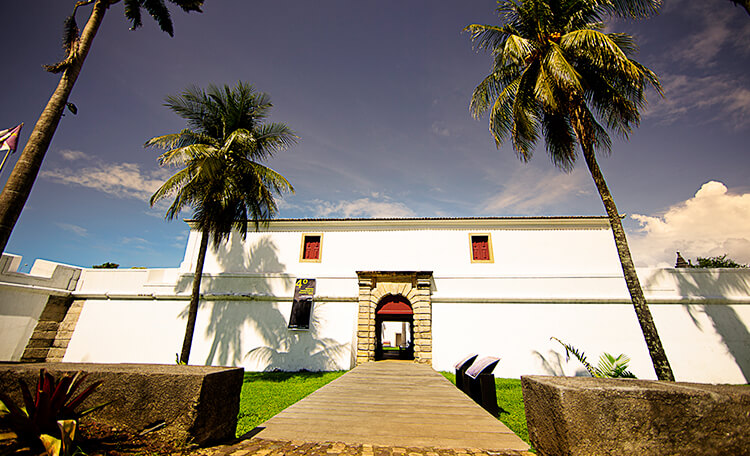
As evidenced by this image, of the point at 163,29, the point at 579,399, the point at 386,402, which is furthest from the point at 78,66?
the point at 579,399

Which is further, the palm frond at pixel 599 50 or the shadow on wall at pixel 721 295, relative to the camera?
the shadow on wall at pixel 721 295

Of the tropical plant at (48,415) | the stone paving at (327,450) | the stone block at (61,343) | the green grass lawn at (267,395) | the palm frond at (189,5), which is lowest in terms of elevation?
the green grass lawn at (267,395)

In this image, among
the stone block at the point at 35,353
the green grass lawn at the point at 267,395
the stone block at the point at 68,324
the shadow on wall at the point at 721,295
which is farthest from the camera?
the stone block at the point at 68,324

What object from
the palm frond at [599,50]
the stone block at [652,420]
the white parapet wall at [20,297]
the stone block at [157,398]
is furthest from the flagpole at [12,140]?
the palm frond at [599,50]

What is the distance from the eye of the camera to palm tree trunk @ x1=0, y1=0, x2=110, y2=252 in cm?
451

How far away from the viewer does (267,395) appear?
763 centimetres

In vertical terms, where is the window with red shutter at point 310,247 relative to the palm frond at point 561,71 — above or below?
below

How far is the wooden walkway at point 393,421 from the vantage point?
3138mm

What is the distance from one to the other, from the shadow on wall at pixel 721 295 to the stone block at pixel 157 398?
16414mm

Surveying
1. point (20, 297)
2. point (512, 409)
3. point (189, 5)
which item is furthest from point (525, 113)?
point (20, 297)

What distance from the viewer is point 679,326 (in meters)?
11.9

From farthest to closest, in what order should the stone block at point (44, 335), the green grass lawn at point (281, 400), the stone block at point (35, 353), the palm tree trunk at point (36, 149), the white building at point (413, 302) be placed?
the stone block at point (44, 335) → the stone block at point (35, 353) → the white building at point (413, 302) → the green grass lawn at point (281, 400) → the palm tree trunk at point (36, 149)

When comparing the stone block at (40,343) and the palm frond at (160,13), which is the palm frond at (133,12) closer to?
the palm frond at (160,13)

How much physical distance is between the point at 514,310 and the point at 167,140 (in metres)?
15.3
